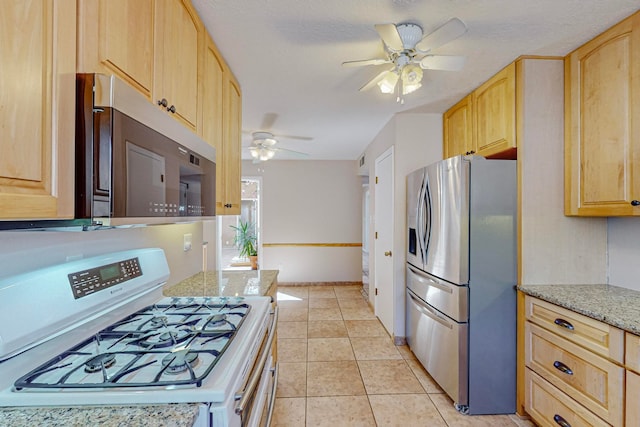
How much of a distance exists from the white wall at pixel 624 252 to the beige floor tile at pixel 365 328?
1.99 metres

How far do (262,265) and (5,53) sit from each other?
4982mm

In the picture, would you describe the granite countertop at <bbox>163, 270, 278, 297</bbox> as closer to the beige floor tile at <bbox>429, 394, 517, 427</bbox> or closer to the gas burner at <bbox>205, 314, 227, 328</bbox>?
the gas burner at <bbox>205, 314, 227, 328</bbox>

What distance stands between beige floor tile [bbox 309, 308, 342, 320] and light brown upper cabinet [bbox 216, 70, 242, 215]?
85.9 inches

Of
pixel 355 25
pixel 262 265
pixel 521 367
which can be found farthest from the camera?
pixel 262 265

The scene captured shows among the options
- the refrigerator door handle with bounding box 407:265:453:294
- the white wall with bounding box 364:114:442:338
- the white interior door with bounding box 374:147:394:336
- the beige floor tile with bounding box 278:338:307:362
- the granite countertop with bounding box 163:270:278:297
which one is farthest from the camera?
the white interior door with bounding box 374:147:394:336

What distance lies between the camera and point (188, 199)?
1211mm

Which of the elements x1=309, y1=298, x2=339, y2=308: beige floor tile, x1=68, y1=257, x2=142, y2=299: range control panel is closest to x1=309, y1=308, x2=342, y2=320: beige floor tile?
x1=309, y1=298, x2=339, y2=308: beige floor tile

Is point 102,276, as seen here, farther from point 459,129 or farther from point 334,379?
point 459,129

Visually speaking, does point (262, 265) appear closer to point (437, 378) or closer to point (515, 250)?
point (437, 378)

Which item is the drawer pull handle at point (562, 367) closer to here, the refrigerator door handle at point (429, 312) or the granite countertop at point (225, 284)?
the refrigerator door handle at point (429, 312)

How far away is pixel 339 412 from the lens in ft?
6.63

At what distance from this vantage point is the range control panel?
986 millimetres

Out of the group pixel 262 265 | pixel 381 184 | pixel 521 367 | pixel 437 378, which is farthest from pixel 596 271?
pixel 262 265

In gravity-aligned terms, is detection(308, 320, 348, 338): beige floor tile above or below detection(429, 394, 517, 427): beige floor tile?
above
